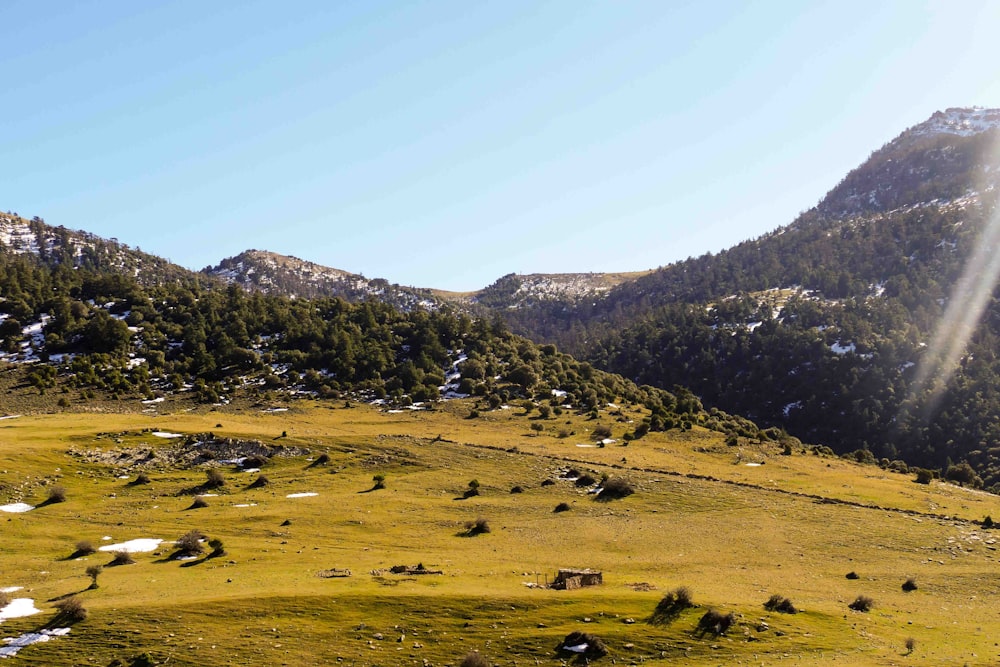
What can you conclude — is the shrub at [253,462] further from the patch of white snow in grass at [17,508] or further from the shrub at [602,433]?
the shrub at [602,433]

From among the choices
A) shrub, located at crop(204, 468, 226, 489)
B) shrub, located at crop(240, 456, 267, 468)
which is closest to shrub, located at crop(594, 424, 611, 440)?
shrub, located at crop(240, 456, 267, 468)

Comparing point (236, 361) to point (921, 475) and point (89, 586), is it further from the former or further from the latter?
point (921, 475)

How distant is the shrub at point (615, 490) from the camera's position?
66000mm

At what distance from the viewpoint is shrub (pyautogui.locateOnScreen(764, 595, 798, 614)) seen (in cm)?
3434

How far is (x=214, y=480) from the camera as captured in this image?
65.6m

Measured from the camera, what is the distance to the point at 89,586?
35125 millimetres

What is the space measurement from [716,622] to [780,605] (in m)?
4.57

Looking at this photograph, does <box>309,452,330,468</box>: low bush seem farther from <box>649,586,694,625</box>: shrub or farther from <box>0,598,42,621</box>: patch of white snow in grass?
<box>649,586,694,625</box>: shrub

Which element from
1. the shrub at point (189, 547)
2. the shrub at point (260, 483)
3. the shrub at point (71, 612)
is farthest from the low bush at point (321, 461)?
the shrub at point (71, 612)

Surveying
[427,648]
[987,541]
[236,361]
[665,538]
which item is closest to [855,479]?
[987,541]

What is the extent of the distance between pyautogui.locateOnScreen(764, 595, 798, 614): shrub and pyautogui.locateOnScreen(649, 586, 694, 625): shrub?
166 inches

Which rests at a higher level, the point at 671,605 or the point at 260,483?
the point at 260,483

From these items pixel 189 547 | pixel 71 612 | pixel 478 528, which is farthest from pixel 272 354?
pixel 71 612

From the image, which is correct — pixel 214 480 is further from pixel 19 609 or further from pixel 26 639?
pixel 26 639
